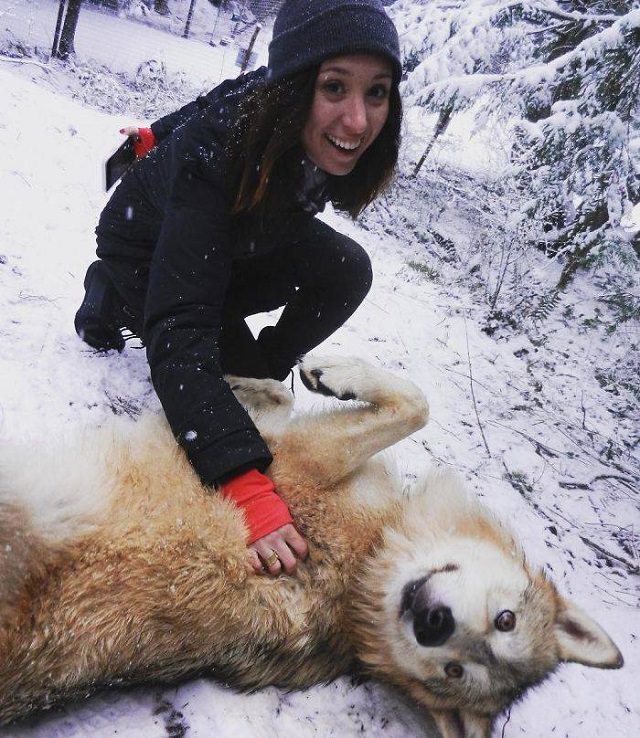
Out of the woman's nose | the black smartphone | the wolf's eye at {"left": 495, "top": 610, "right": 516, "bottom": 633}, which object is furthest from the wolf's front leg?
the black smartphone

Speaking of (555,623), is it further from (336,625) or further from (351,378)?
(351,378)

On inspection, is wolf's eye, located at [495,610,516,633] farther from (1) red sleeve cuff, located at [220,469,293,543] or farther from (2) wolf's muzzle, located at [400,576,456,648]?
(1) red sleeve cuff, located at [220,469,293,543]

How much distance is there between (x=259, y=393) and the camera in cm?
249

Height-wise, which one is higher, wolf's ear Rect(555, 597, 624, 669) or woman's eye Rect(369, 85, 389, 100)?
woman's eye Rect(369, 85, 389, 100)

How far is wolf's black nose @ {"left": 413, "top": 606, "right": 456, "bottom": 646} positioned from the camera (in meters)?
1.79

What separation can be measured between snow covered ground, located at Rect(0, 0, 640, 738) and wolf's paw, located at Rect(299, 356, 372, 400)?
31.6 inches

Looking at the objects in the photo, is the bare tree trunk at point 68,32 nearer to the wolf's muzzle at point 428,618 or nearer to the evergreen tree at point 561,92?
the evergreen tree at point 561,92

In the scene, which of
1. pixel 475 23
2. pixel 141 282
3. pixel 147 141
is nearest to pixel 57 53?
pixel 475 23

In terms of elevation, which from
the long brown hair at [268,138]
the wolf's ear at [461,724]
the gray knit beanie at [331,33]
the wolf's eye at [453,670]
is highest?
the gray knit beanie at [331,33]

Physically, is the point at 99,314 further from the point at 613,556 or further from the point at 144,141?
→ the point at 613,556

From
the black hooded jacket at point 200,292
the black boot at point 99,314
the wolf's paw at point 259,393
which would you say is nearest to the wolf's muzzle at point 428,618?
the black hooded jacket at point 200,292

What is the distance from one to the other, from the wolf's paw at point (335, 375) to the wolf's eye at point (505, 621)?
1.05 meters

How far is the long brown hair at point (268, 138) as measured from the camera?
188cm

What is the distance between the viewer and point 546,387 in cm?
462
